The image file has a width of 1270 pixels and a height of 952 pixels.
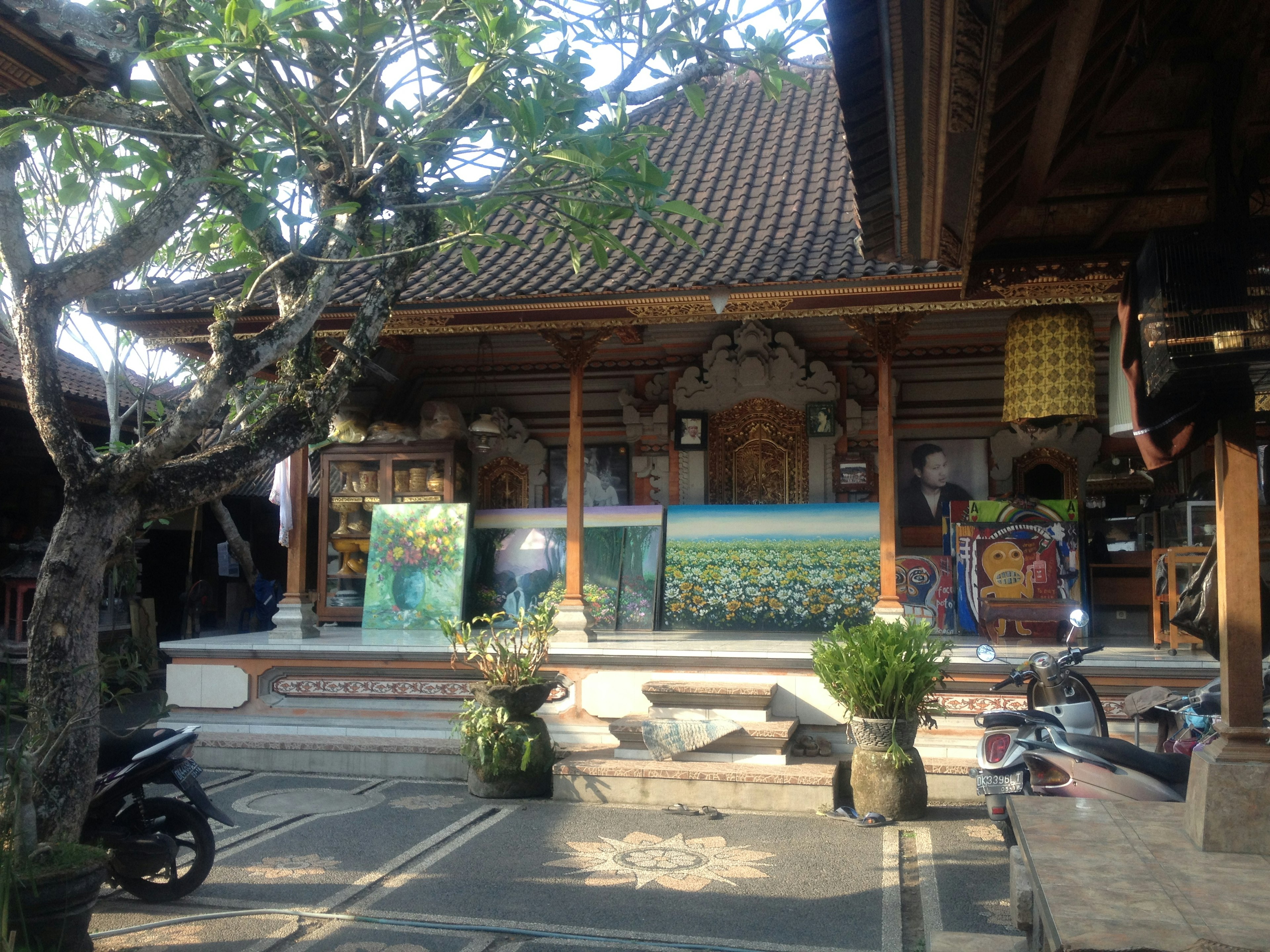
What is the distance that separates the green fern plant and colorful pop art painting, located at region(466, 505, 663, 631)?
327cm

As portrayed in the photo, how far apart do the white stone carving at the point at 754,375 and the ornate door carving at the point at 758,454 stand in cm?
12

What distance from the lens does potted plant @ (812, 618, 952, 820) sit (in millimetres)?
6422

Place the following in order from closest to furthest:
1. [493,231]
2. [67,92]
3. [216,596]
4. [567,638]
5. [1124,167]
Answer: [67,92]
[1124,167]
[567,638]
[493,231]
[216,596]

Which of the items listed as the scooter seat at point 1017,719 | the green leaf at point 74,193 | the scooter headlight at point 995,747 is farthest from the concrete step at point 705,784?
the green leaf at point 74,193

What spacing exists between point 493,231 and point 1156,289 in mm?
7866

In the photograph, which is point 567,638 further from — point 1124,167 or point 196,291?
point 1124,167

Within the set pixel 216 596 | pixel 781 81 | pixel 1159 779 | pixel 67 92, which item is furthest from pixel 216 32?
pixel 216 596

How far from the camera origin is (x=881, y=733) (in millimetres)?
6453

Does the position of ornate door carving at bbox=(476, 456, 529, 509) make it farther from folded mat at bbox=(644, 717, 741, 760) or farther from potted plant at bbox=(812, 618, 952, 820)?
potted plant at bbox=(812, 618, 952, 820)

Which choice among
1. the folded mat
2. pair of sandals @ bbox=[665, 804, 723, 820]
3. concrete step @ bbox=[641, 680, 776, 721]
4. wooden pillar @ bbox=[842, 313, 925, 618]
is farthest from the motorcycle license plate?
wooden pillar @ bbox=[842, 313, 925, 618]

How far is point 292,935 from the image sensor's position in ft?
14.9

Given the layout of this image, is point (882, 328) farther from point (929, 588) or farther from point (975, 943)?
point (975, 943)

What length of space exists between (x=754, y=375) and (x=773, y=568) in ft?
6.27

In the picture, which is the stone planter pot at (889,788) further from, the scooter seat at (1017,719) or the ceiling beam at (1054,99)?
the ceiling beam at (1054,99)
